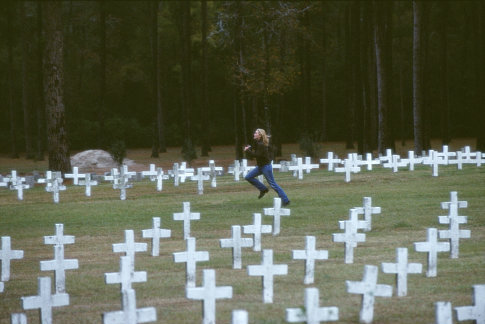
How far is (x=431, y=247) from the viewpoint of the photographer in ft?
36.9

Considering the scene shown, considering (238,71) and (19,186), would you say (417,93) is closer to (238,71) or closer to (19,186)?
(238,71)

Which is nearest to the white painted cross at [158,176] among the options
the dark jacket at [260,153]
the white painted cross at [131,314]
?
the dark jacket at [260,153]

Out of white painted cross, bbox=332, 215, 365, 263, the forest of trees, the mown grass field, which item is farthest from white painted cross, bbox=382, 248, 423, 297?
the forest of trees

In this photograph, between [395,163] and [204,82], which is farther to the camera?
[204,82]

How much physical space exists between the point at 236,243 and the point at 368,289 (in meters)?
4.03

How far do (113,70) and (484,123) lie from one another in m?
32.8

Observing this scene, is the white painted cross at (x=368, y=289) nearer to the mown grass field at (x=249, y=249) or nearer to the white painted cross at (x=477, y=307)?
the mown grass field at (x=249, y=249)

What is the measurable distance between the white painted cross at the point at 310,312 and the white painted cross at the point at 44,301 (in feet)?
7.47

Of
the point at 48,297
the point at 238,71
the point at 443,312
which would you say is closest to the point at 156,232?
the point at 48,297

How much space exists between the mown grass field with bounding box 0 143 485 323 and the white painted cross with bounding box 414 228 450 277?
0.50ft

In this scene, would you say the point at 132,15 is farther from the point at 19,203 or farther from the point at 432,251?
the point at 432,251

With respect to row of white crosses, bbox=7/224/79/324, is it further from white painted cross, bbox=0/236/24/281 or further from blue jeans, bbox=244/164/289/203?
blue jeans, bbox=244/164/289/203

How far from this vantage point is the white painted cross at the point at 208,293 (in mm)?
8055


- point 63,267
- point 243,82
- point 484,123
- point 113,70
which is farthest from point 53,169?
point 113,70
